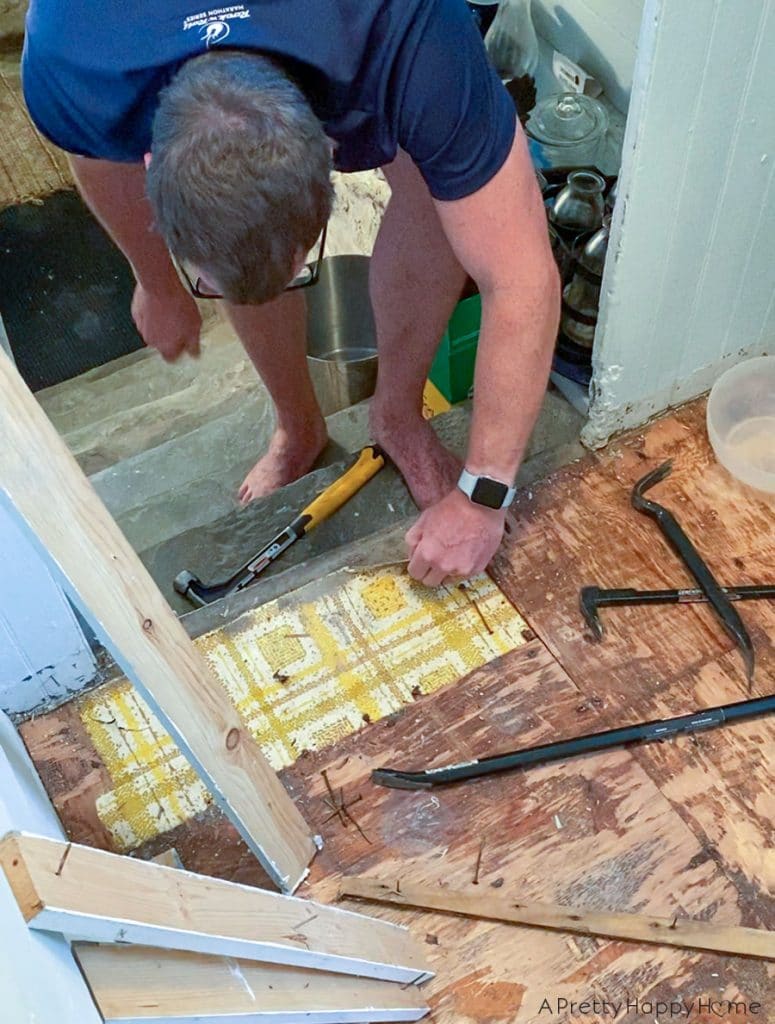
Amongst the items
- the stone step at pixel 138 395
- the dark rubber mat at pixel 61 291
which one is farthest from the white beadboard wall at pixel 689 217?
the dark rubber mat at pixel 61 291

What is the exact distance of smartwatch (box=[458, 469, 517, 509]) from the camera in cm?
134

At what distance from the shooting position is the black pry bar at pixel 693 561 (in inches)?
52.7

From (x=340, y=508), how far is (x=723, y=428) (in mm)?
678

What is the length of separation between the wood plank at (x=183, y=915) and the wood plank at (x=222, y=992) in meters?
0.02

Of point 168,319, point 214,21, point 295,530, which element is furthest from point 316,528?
point 214,21

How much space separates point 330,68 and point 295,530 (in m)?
0.81

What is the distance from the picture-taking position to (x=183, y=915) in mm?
753

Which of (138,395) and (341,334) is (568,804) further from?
(138,395)

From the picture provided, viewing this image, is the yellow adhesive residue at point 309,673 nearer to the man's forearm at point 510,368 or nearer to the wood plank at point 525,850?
the wood plank at point 525,850

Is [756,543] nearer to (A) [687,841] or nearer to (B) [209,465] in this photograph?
(A) [687,841]

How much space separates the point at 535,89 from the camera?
206 centimetres

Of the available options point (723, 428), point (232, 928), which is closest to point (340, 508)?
point (723, 428)

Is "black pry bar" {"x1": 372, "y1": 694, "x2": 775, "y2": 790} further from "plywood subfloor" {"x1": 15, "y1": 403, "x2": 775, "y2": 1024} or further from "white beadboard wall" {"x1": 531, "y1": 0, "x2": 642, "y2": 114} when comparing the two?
"white beadboard wall" {"x1": 531, "y1": 0, "x2": 642, "y2": 114}

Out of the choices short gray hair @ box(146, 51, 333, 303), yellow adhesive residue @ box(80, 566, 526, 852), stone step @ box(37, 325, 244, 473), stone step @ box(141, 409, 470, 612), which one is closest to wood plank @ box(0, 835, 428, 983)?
yellow adhesive residue @ box(80, 566, 526, 852)
